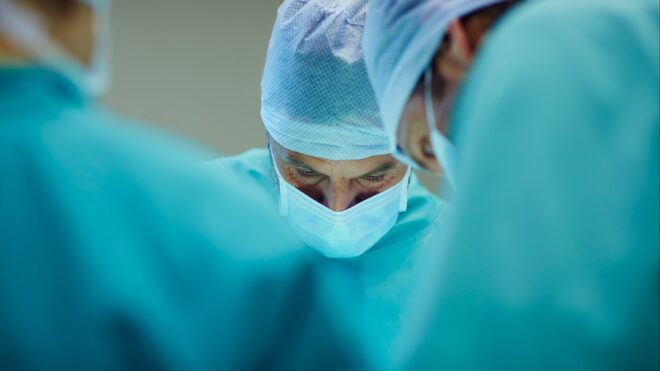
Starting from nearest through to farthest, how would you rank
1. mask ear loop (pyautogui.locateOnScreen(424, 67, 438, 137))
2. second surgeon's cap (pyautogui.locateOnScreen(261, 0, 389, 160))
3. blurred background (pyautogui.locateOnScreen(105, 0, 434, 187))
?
mask ear loop (pyautogui.locateOnScreen(424, 67, 438, 137)) → second surgeon's cap (pyautogui.locateOnScreen(261, 0, 389, 160)) → blurred background (pyautogui.locateOnScreen(105, 0, 434, 187))

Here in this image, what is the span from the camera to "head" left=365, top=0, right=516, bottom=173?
→ 0.99 metres

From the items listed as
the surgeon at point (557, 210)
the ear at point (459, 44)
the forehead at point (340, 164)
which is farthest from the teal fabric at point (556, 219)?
the forehead at point (340, 164)

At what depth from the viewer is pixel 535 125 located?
2.55ft

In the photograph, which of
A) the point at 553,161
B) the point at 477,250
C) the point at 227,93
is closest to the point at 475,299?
the point at 477,250

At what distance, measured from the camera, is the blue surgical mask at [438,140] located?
106 cm

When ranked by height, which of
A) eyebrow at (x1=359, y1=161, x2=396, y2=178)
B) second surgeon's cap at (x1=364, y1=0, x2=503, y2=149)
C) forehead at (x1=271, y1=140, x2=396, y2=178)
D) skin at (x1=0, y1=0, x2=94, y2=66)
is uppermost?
skin at (x1=0, y1=0, x2=94, y2=66)

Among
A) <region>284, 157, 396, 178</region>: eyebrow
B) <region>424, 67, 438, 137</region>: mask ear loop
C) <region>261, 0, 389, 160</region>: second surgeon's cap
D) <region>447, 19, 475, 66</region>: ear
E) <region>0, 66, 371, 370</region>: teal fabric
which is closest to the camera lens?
<region>0, 66, 371, 370</region>: teal fabric

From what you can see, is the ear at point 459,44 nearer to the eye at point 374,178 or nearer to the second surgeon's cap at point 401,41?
the second surgeon's cap at point 401,41

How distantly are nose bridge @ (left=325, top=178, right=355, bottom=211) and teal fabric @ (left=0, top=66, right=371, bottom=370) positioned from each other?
2.70 ft

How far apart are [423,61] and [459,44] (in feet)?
0.31

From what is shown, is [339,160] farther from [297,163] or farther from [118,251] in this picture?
[118,251]

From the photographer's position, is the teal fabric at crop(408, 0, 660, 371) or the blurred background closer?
the teal fabric at crop(408, 0, 660, 371)

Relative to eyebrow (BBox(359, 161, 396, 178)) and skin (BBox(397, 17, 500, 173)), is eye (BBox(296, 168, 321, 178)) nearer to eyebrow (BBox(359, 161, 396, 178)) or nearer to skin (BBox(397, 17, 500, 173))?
eyebrow (BBox(359, 161, 396, 178))

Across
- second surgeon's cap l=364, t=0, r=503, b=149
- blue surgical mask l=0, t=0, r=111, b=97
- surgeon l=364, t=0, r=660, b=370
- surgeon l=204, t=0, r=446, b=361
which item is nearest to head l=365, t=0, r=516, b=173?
second surgeon's cap l=364, t=0, r=503, b=149
